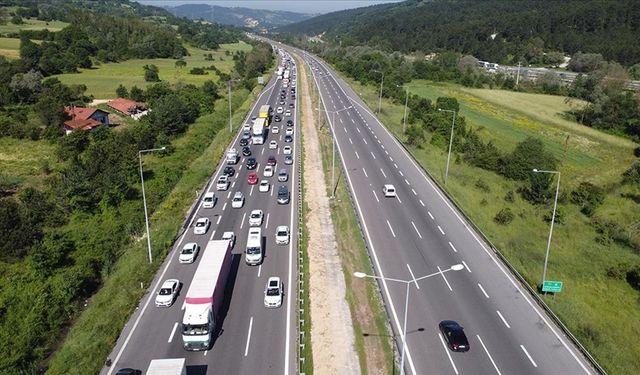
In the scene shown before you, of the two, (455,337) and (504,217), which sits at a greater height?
(504,217)

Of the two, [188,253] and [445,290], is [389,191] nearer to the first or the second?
[445,290]

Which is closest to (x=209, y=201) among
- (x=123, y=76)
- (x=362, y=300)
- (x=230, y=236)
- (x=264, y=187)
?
(x=264, y=187)

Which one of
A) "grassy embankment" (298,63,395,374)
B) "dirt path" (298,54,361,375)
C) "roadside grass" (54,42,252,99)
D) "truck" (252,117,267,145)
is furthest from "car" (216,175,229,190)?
"roadside grass" (54,42,252,99)

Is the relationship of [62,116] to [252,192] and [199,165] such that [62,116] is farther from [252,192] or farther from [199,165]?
[252,192]

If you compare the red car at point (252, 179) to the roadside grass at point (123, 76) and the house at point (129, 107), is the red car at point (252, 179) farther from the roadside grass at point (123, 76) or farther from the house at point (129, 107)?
the roadside grass at point (123, 76)

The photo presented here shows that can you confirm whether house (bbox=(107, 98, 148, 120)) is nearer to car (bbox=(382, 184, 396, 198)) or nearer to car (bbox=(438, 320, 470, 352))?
car (bbox=(382, 184, 396, 198))

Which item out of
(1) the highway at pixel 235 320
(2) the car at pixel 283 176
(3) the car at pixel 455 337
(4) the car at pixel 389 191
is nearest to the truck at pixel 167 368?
(1) the highway at pixel 235 320
